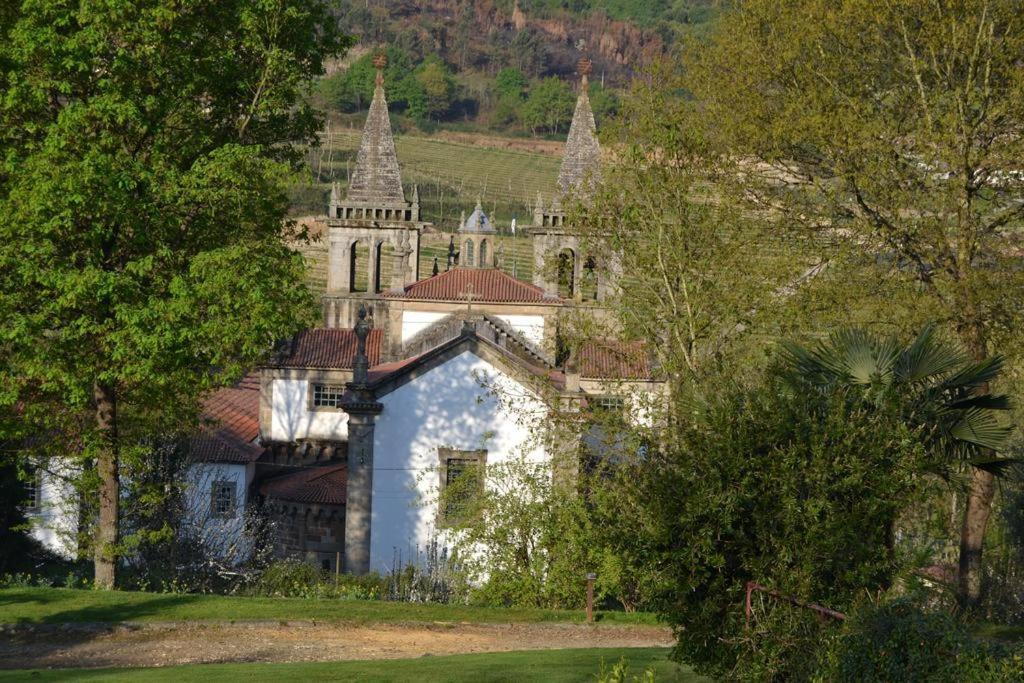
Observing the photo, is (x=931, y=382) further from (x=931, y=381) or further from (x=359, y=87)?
(x=359, y=87)

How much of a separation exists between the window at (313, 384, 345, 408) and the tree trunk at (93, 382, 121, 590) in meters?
31.7

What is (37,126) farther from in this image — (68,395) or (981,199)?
(981,199)

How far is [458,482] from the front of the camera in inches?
1252

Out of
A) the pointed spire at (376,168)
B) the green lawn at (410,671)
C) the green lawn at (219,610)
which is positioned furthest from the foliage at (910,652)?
the pointed spire at (376,168)

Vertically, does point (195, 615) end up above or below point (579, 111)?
below

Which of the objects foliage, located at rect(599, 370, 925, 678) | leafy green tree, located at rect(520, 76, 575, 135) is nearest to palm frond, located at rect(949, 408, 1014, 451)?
foliage, located at rect(599, 370, 925, 678)

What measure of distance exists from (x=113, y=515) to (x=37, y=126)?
21.8ft

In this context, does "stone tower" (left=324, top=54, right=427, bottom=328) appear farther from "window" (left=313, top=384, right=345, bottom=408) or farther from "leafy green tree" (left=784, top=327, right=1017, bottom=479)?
"leafy green tree" (left=784, top=327, right=1017, bottom=479)

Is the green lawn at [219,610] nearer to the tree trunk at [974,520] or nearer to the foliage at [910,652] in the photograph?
the tree trunk at [974,520]

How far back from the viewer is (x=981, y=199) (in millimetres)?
23922

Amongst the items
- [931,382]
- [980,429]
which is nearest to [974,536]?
[931,382]

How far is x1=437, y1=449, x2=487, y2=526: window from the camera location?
1249 inches

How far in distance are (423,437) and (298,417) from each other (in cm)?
1813

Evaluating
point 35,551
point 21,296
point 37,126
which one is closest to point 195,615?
point 21,296
